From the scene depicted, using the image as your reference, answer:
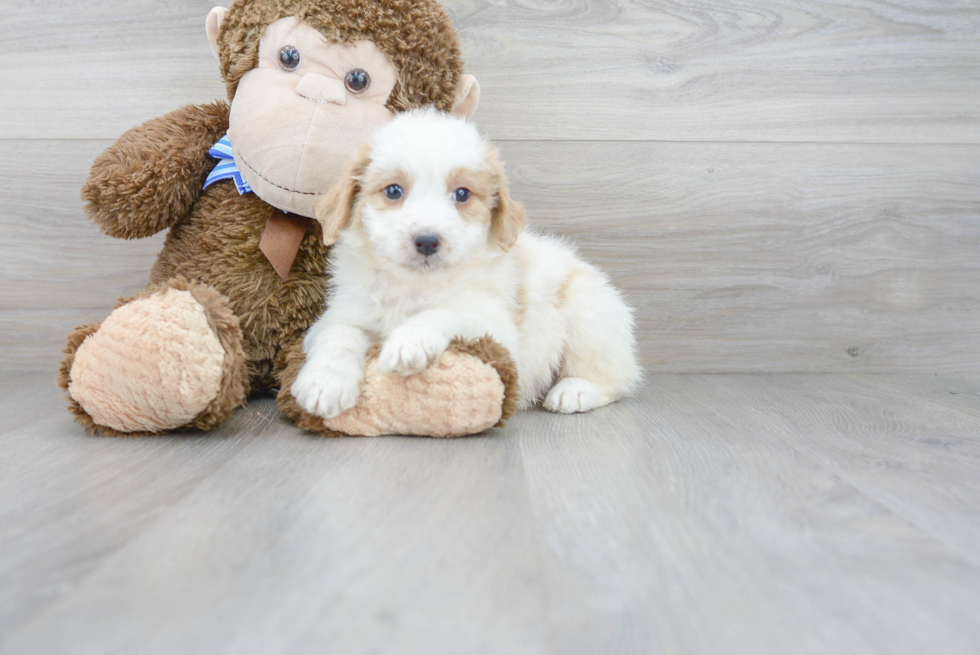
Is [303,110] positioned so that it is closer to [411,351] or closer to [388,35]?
[388,35]

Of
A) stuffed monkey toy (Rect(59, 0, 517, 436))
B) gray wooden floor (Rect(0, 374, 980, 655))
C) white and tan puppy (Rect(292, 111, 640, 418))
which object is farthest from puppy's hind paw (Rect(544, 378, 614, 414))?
stuffed monkey toy (Rect(59, 0, 517, 436))

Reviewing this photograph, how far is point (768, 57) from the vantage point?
6.17ft

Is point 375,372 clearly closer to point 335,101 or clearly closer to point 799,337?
point 335,101

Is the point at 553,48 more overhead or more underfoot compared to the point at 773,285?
more overhead

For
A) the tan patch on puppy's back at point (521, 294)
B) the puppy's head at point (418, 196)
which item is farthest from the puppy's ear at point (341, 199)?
the tan patch on puppy's back at point (521, 294)

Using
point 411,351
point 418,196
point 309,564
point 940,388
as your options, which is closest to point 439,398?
point 411,351

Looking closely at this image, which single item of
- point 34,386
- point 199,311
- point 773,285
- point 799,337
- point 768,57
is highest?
point 768,57

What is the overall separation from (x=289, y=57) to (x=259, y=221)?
323mm

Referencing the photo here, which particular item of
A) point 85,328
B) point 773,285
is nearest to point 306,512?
point 85,328

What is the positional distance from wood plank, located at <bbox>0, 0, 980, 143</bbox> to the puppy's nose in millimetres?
757

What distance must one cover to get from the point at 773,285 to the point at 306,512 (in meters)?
1.50

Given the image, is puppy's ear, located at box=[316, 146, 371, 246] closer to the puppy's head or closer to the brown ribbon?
the puppy's head

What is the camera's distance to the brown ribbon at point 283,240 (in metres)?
1.44

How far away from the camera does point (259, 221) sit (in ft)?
4.85
